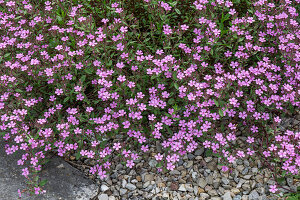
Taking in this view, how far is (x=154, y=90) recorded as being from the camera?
12.0 feet

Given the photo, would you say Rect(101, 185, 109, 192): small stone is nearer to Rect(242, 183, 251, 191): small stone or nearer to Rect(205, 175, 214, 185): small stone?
Rect(205, 175, 214, 185): small stone

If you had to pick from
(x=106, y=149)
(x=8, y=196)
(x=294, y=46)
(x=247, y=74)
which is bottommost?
(x=8, y=196)

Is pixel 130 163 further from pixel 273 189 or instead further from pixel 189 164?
pixel 273 189

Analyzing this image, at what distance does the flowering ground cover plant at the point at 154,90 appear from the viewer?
353 cm

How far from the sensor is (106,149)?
3.58 m

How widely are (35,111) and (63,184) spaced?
3.38ft

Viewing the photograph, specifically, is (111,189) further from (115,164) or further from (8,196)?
(8,196)

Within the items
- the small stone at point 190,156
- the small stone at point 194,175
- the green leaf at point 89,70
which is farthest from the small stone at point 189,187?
the green leaf at point 89,70

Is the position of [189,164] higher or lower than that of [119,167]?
higher

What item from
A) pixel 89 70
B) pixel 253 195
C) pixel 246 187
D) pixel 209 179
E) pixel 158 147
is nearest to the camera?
pixel 253 195

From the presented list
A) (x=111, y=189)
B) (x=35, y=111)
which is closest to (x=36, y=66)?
(x=35, y=111)

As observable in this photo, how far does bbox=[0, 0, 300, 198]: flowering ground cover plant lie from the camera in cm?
353

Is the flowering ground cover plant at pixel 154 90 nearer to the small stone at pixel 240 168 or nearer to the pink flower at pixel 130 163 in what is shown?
the pink flower at pixel 130 163

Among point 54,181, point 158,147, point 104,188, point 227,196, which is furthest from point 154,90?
point 54,181
